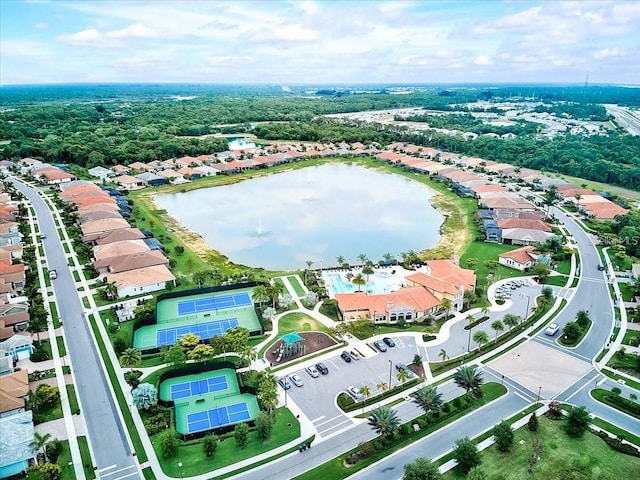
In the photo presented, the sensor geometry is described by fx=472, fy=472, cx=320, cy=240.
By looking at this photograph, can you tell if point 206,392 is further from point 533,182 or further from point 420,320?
point 533,182

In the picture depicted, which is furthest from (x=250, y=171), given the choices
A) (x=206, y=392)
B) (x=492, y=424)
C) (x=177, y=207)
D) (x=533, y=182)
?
(x=492, y=424)

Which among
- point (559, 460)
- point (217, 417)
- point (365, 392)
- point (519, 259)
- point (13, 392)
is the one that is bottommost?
point (217, 417)

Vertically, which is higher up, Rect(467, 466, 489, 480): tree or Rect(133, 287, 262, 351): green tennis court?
Rect(467, 466, 489, 480): tree

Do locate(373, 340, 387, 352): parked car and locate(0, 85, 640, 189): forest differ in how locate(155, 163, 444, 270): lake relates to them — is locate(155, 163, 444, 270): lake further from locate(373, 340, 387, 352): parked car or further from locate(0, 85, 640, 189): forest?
locate(0, 85, 640, 189): forest

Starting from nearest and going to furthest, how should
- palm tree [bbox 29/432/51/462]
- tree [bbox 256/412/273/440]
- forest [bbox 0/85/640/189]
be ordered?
palm tree [bbox 29/432/51/462]
tree [bbox 256/412/273/440]
forest [bbox 0/85/640/189]

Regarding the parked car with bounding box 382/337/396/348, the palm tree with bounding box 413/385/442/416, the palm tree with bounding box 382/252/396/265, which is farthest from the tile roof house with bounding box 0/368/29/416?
the palm tree with bounding box 382/252/396/265

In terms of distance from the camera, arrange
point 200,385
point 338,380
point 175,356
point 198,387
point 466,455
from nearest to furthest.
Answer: point 466,455 < point 198,387 < point 200,385 < point 338,380 < point 175,356

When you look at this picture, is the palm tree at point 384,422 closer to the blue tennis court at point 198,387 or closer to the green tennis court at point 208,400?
the green tennis court at point 208,400

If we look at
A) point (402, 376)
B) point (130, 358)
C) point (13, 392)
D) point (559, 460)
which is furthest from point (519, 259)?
point (13, 392)

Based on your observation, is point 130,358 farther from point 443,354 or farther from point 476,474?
point 476,474
